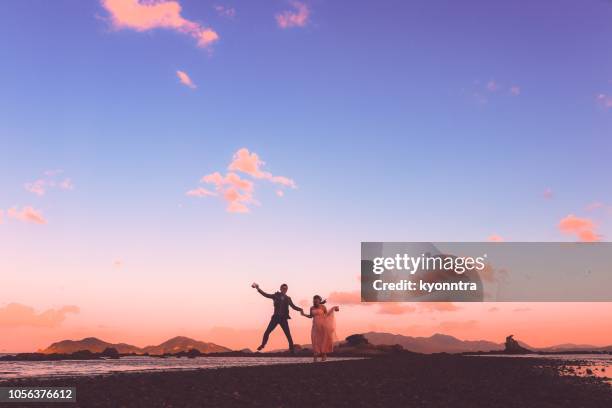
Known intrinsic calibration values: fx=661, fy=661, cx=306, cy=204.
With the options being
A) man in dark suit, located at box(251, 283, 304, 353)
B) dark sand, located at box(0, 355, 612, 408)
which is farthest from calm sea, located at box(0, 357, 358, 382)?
dark sand, located at box(0, 355, 612, 408)

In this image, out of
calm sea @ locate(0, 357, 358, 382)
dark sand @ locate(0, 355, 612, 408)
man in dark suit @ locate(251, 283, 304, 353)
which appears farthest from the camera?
calm sea @ locate(0, 357, 358, 382)

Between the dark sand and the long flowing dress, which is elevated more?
the long flowing dress

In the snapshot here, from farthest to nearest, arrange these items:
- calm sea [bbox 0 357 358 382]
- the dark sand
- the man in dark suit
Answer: calm sea [bbox 0 357 358 382] → the man in dark suit → the dark sand

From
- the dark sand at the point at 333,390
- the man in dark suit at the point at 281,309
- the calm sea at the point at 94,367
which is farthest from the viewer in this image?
the calm sea at the point at 94,367

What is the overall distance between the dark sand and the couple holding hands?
7.16 meters

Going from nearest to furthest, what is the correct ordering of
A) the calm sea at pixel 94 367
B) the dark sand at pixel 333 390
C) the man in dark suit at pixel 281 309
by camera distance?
the dark sand at pixel 333 390 < the man in dark suit at pixel 281 309 < the calm sea at pixel 94 367

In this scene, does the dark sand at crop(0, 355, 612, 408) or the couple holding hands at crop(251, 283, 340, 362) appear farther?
the couple holding hands at crop(251, 283, 340, 362)

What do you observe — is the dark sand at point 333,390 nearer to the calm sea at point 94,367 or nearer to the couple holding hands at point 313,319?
the couple holding hands at point 313,319

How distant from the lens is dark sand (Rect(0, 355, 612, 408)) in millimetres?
17609

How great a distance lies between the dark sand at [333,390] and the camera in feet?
57.8

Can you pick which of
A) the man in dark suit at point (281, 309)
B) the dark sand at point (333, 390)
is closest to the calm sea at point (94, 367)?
the man in dark suit at point (281, 309)

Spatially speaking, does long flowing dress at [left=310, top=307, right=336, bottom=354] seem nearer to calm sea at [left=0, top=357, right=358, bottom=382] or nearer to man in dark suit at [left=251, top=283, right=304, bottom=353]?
man in dark suit at [left=251, top=283, right=304, bottom=353]

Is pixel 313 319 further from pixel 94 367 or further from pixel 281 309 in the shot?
pixel 94 367

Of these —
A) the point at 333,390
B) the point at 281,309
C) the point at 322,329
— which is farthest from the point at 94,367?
the point at 333,390
